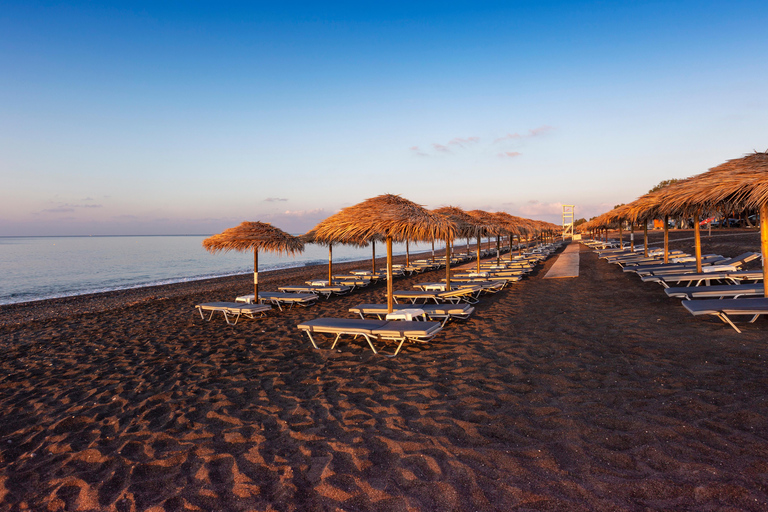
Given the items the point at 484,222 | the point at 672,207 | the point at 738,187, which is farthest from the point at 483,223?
the point at 738,187

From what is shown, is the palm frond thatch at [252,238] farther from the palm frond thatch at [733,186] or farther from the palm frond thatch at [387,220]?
the palm frond thatch at [733,186]

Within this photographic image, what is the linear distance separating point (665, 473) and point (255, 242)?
810cm

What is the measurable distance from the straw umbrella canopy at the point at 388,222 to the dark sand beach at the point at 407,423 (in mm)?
1830

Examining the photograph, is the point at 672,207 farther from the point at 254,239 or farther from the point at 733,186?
the point at 254,239

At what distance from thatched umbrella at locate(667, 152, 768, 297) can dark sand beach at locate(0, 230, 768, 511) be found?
5.98ft

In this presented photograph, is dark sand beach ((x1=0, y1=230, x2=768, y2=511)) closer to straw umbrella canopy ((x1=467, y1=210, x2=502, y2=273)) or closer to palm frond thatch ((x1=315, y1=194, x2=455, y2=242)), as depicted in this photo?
palm frond thatch ((x1=315, y1=194, x2=455, y2=242))

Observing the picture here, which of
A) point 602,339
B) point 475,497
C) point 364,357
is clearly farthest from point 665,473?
point 364,357

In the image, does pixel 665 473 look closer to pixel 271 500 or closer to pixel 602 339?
pixel 271 500

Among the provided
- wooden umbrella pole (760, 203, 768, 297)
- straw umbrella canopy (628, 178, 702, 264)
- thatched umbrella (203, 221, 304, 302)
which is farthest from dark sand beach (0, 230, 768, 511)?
thatched umbrella (203, 221, 304, 302)

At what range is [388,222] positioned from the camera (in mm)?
5895

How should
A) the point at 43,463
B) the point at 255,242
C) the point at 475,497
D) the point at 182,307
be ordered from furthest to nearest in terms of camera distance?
1. the point at 182,307
2. the point at 255,242
3. the point at 43,463
4. the point at 475,497

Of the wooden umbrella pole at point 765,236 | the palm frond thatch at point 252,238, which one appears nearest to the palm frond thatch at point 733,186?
the wooden umbrella pole at point 765,236

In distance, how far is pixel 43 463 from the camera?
2.86 m

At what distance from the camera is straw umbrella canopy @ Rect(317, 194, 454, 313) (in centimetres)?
594
